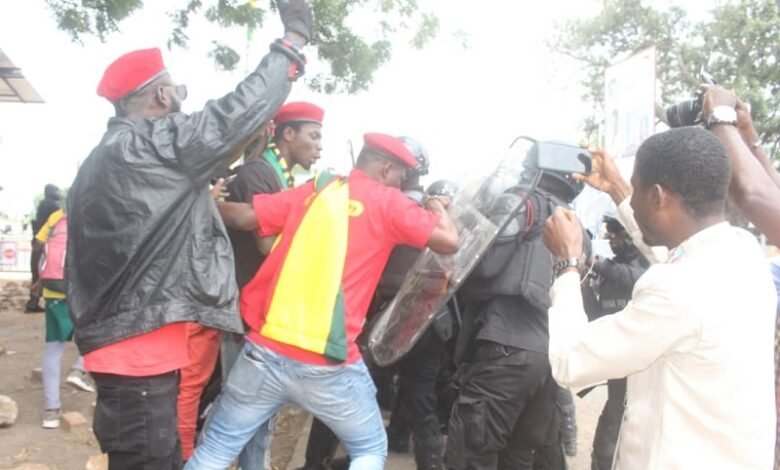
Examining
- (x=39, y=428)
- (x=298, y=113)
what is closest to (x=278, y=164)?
(x=298, y=113)

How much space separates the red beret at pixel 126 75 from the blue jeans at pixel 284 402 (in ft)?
3.67

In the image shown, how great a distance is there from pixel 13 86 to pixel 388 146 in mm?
6971

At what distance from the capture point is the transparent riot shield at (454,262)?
3191 millimetres

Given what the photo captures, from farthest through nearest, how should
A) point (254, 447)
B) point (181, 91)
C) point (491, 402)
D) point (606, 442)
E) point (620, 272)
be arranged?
point (620, 272), point (606, 442), point (254, 447), point (491, 402), point (181, 91)

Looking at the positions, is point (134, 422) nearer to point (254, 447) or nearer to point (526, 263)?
point (254, 447)

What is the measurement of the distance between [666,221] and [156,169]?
1635 millimetres

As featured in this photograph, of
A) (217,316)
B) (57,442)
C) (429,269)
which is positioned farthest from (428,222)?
(57,442)

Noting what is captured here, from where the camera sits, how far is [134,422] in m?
2.35

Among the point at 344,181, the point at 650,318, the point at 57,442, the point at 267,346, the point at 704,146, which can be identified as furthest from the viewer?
the point at 57,442

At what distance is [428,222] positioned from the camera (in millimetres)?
2904

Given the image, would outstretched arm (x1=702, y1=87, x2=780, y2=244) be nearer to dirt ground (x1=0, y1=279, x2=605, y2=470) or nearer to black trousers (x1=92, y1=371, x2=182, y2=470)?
black trousers (x1=92, y1=371, x2=182, y2=470)

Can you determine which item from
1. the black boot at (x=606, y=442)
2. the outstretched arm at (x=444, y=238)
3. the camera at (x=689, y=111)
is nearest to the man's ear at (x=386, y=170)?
the outstretched arm at (x=444, y=238)

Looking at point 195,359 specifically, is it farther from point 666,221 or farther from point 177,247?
point 666,221

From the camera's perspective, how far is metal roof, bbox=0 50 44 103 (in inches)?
296
